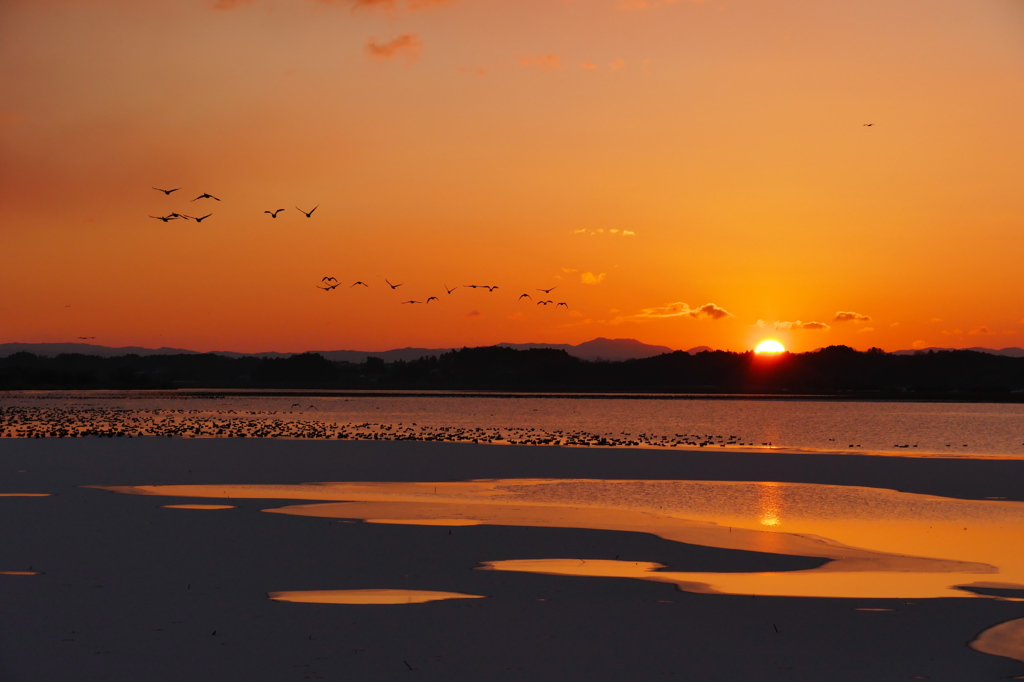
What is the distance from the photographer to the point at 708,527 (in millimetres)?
22125

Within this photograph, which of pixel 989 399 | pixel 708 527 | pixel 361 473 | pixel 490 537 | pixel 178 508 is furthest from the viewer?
pixel 989 399

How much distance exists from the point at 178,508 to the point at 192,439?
26.6 meters

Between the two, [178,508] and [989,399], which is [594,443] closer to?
[178,508]

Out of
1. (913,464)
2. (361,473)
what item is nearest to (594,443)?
(913,464)

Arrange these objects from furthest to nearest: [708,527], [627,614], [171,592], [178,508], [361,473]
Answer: [361,473]
[178,508]
[708,527]
[171,592]
[627,614]

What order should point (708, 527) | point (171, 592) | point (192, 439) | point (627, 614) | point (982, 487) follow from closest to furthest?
point (627, 614)
point (171, 592)
point (708, 527)
point (982, 487)
point (192, 439)

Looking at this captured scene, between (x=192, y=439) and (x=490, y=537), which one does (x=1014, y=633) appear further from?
(x=192, y=439)

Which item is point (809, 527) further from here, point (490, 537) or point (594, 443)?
point (594, 443)

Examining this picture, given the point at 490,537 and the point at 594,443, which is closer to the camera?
the point at 490,537

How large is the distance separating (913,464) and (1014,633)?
29112mm

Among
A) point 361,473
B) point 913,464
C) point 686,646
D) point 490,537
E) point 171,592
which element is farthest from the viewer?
point 913,464

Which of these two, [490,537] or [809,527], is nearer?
[490,537]

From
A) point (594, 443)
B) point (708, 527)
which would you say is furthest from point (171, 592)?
point (594, 443)

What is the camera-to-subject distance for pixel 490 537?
2028 centimetres
